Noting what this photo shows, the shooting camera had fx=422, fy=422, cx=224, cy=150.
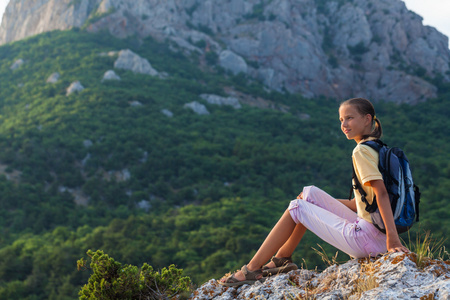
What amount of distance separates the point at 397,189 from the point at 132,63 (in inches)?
1869

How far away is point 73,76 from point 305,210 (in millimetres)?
44677

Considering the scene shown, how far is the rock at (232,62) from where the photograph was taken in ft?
177

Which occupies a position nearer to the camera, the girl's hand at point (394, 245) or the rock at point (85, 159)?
the girl's hand at point (394, 245)

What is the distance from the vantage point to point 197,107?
43469 millimetres

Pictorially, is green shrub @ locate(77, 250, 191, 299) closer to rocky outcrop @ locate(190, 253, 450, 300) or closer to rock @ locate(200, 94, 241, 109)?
rocky outcrop @ locate(190, 253, 450, 300)

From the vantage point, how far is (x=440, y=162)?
118 ft

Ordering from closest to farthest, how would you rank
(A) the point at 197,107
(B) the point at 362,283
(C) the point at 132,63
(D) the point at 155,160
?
(B) the point at 362,283 < (D) the point at 155,160 < (A) the point at 197,107 < (C) the point at 132,63

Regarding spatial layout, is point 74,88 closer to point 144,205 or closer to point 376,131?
point 144,205

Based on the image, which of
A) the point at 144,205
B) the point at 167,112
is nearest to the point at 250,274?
the point at 144,205

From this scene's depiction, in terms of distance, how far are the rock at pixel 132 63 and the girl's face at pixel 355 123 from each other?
152ft

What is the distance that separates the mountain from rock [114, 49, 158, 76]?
781 centimetres

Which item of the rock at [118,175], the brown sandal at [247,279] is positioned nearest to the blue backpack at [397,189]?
the brown sandal at [247,279]

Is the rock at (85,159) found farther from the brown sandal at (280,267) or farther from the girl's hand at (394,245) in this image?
the girl's hand at (394,245)

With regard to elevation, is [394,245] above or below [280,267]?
above
